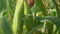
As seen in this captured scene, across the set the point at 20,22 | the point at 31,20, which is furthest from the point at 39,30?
the point at 20,22

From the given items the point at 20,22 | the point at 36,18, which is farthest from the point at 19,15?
the point at 36,18

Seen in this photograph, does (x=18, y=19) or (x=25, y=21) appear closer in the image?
(x=18, y=19)

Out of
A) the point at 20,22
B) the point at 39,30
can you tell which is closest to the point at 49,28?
the point at 39,30

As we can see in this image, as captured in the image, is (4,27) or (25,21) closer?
(4,27)

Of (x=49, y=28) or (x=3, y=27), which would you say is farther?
(x=49, y=28)

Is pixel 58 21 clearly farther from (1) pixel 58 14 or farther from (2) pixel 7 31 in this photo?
(2) pixel 7 31

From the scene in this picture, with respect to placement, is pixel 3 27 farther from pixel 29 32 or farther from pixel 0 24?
pixel 29 32

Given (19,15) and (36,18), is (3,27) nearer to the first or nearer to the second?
(19,15)
